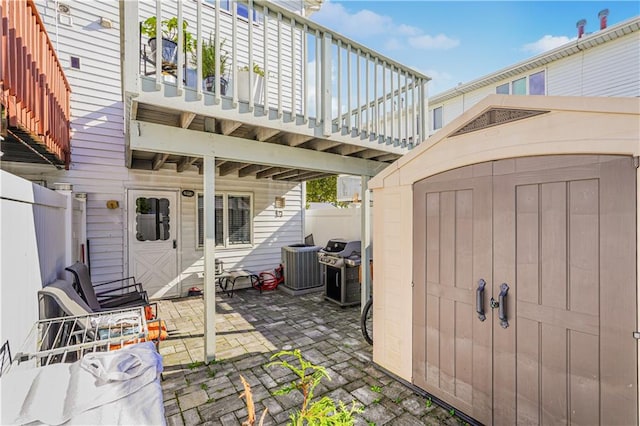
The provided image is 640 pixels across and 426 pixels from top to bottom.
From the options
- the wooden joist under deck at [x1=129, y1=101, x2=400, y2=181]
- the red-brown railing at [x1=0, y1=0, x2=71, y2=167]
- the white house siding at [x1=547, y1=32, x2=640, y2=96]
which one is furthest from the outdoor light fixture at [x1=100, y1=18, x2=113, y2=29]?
the white house siding at [x1=547, y1=32, x2=640, y2=96]

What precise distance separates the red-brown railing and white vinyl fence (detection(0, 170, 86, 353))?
26.9 inches

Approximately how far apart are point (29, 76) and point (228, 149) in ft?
6.14

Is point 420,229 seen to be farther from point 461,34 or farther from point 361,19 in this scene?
point 461,34

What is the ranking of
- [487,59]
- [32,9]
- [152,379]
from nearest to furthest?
[152,379] → [32,9] → [487,59]

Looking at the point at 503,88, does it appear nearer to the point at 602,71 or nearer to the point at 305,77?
the point at 602,71

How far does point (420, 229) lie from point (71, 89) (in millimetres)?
6194

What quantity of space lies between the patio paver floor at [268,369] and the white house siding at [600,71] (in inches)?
362

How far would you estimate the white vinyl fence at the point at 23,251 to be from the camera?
1.69 meters

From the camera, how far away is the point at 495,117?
7.52ft

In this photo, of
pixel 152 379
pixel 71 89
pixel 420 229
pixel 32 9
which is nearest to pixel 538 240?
pixel 420 229

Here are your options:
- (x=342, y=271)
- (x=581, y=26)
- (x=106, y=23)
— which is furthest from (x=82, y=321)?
(x=581, y=26)

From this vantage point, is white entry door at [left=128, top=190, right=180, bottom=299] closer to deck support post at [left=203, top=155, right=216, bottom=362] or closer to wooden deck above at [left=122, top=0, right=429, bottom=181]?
wooden deck above at [left=122, top=0, right=429, bottom=181]

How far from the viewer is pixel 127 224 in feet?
19.0

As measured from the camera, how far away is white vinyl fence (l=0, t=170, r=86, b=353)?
5.56 ft
